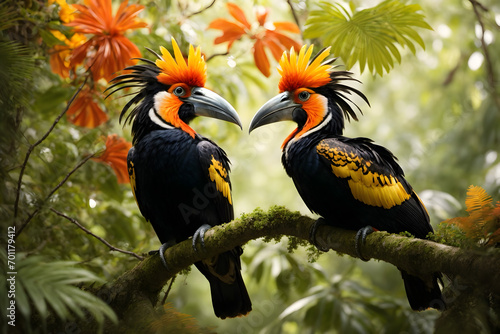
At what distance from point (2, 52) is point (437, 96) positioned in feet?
22.8

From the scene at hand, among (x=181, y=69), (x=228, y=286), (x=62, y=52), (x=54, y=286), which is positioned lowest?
(x=228, y=286)

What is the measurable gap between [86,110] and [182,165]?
3.18 ft

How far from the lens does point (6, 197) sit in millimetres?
2709

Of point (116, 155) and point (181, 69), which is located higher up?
point (181, 69)

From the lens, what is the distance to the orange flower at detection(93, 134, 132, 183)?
10.9ft

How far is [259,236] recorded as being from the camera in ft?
8.56

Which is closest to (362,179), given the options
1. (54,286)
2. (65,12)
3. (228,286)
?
(228,286)

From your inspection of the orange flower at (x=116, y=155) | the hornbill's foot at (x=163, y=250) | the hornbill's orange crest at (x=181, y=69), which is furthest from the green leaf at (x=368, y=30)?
the hornbill's foot at (x=163, y=250)

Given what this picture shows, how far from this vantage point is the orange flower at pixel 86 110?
11.2ft

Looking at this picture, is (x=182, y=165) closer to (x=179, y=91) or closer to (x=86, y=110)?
(x=179, y=91)

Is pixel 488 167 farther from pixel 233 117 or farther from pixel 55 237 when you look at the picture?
pixel 55 237

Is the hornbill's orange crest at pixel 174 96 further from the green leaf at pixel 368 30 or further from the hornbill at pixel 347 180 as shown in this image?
the green leaf at pixel 368 30

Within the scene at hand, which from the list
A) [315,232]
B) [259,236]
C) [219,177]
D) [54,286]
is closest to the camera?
A: [54,286]

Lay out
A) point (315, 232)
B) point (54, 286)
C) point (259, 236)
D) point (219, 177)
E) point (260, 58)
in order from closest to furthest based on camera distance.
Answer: point (54, 286) < point (259, 236) < point (315, 232) < point (219, 177) < point (260, 58)
